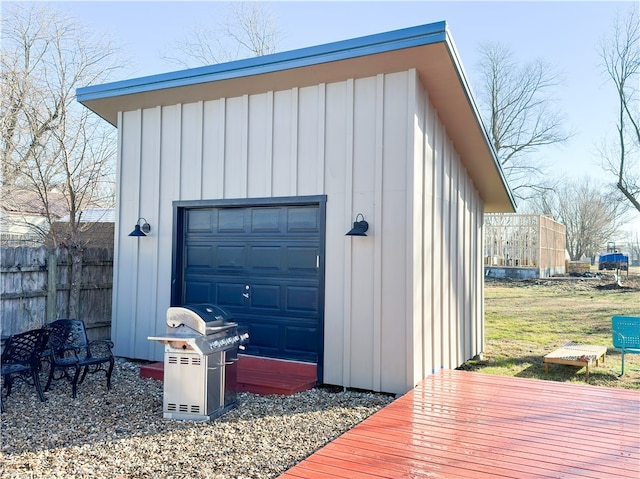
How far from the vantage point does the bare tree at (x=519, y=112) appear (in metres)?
20.5

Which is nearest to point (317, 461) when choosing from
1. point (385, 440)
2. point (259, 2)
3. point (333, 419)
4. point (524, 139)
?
point (385, 440)

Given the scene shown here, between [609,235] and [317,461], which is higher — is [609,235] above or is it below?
above

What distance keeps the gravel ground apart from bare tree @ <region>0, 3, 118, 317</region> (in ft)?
15.2

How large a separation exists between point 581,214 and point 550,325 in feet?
73.7

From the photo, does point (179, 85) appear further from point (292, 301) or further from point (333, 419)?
point (333, 419)

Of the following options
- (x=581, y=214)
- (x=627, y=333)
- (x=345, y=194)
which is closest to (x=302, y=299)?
(x=345, y=194)

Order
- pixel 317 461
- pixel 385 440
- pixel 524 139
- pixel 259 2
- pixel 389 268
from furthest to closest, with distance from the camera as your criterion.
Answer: pixel 524 139 → pixel 259 2 → pixel 389 268 → pixel 385 440 → pixel 317 461

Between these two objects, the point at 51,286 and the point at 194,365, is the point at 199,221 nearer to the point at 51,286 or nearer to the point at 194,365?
the point at 51,286

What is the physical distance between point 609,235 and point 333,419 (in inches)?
1259

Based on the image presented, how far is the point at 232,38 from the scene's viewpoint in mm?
16922

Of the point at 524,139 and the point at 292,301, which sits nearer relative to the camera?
the point at 292,301

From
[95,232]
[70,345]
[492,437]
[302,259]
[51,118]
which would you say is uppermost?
[51,118]

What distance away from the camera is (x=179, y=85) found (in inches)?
239

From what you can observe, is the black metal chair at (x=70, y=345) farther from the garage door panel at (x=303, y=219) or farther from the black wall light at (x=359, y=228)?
the black wall light at (x=359, y=228)
